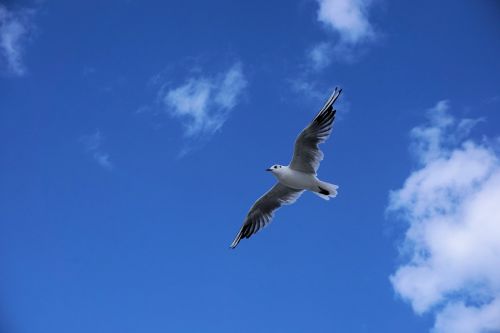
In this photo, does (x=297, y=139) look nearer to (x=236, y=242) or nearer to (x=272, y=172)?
(x=272, y=172)

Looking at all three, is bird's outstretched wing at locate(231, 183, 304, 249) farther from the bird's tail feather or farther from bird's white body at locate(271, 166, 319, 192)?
the bird's tail feather

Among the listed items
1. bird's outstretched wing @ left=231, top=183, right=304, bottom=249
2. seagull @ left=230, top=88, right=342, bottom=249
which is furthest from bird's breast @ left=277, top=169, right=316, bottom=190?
bird's outstretched wing @ left=231, top=183, right=304, bottom=249

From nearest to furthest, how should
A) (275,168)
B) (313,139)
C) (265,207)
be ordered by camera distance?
(313,139) < (275,168) < (265,207)

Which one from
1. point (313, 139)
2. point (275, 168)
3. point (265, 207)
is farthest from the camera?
point (265, 207)

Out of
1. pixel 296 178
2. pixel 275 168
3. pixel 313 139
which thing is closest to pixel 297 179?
pixel 296 178

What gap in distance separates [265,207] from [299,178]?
1323 millimetres

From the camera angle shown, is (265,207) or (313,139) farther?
(265,207)

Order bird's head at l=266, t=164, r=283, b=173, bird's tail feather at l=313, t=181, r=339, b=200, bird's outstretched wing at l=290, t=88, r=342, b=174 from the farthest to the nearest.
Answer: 1. bird's head at l=266, t=164, r=283, b=173
2. bird's tail feather at l=313, t=181, r=339, b=200
3. bird's outstretched wing at l=290, t=88, r=342, b=174

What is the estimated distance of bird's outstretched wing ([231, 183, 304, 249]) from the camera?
12.7 m

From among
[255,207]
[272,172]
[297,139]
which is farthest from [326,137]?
[255,207]

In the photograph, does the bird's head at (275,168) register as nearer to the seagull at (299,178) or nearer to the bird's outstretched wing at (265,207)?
the seagull at (299,178)

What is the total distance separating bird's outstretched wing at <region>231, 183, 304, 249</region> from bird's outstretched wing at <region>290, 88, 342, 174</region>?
3.17 ft

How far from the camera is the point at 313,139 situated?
11391 millimetres

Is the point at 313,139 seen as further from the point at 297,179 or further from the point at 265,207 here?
the point at 265,207
